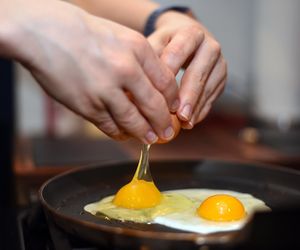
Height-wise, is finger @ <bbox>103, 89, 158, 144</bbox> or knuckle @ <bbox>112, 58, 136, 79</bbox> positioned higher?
knuckle @ <bbox>112, 58, 136, 79</bbox>

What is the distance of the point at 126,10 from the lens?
139cm

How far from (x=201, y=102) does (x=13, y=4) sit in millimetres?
448

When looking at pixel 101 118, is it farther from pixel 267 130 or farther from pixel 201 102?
pixel 267 130

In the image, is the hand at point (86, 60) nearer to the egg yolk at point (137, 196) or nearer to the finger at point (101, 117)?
the finger at point (101, 117)

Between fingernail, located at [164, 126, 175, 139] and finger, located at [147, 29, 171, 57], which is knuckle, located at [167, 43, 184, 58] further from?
fingernail, located at [164, 126, 175, 139]

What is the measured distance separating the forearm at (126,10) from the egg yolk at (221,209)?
0.53m

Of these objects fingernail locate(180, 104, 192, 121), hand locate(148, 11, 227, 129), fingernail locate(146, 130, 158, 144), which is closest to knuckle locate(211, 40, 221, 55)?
hand locate(148, 11, 227, 129)

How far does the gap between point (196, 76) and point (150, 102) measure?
0.22 metres

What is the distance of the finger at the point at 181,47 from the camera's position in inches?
40.2

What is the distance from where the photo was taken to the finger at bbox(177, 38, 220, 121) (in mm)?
997

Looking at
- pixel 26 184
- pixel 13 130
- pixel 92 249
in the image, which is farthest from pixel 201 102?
pixel 13 130

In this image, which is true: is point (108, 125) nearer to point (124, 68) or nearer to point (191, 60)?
point (124, 68)

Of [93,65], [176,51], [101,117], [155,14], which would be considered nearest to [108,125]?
[101,117]

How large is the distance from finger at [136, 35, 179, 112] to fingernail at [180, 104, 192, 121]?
0.14ft
